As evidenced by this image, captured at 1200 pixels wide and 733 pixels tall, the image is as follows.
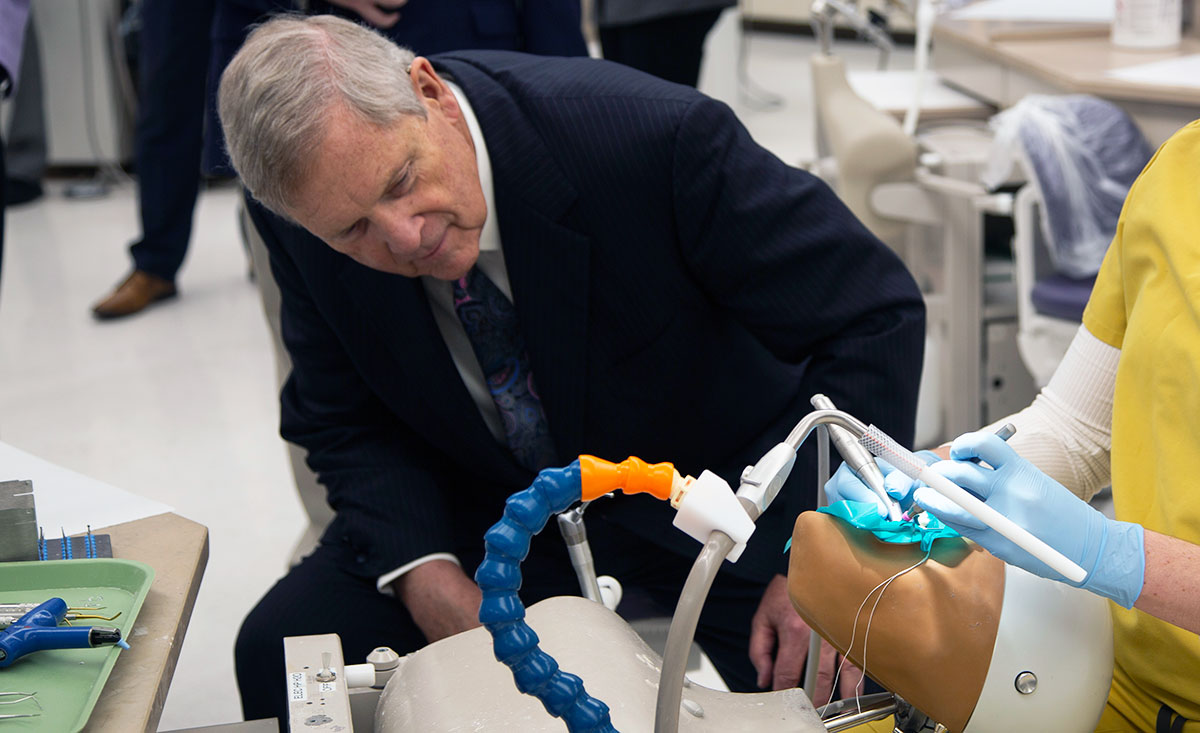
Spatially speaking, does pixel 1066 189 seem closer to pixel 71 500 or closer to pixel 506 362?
pixel 506 362

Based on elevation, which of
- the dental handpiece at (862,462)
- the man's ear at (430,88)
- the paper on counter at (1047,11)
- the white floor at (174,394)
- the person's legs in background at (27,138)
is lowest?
the white floor at (174,394)

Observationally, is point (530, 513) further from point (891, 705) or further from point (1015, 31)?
point (1015, 31)

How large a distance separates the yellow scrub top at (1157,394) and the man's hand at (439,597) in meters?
0.69

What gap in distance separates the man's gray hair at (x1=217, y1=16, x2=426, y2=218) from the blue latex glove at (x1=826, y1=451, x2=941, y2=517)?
0.58 m

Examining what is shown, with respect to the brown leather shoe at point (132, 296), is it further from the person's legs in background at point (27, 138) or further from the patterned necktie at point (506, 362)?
the patterned necktie at point (506, 362)

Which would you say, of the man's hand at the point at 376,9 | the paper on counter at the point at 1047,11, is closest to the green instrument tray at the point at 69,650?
the man's hand at the point at 376,9

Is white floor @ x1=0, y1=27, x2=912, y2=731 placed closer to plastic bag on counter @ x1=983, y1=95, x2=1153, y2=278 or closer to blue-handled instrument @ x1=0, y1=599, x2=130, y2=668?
blue-handled instrument @ x1=0, y1=599, x2=130, y2=668

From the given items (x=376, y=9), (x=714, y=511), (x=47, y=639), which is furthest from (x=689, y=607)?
(x=376, y=9)

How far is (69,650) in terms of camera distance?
80cm

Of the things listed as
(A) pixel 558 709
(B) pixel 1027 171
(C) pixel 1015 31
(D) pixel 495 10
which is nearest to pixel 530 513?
(A) pixel 558 709

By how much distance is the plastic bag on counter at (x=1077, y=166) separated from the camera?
2.07 m

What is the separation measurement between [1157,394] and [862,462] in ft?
1.22

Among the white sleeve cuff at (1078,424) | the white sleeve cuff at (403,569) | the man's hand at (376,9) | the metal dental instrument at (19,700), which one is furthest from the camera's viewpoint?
the man's hand at (376,9)

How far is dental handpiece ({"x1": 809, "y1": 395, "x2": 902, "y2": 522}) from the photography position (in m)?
0.78
